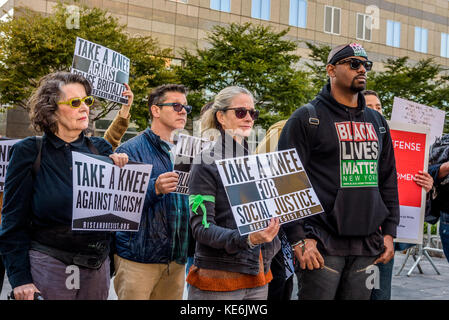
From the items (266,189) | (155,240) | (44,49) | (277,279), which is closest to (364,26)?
(44,49)

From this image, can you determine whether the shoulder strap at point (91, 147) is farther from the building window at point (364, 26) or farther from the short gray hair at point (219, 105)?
the building window at point (364, 26)

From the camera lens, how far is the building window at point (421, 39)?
39.0 metres

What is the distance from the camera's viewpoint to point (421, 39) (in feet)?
129

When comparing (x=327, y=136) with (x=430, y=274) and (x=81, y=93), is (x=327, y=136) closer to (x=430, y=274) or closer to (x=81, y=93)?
(x=81, y=93)

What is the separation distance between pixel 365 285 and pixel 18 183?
1.98m

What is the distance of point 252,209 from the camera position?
268 cm

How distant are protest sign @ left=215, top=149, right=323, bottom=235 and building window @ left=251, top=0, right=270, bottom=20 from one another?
3044 centimetres

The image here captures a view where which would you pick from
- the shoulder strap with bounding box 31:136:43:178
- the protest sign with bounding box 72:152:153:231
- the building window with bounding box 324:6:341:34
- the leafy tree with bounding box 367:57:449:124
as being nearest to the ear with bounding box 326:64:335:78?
the protest sign with bounding box 72:152:153:231

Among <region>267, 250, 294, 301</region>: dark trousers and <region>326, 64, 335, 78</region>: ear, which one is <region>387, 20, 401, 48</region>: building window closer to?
<region>267, 250, 294, 301</region>: dark trousers

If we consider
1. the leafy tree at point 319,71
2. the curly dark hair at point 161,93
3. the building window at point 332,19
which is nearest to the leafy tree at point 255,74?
the leafy tree at point 319,71

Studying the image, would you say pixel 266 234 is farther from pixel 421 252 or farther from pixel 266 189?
pixel 421 252
